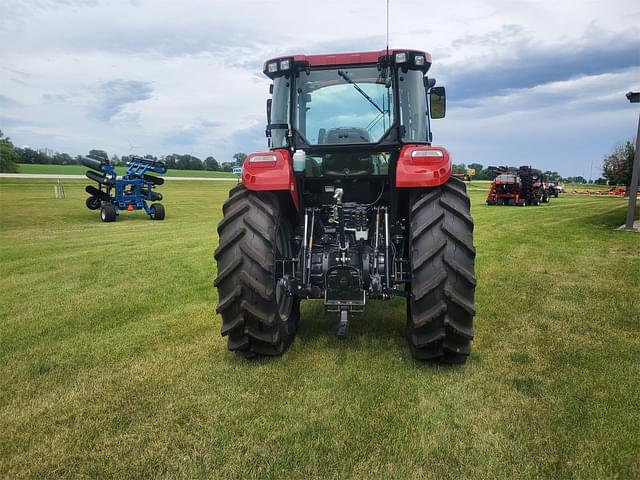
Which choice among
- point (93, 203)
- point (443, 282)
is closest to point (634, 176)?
point (443, 282)

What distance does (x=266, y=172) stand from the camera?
4.00 metres

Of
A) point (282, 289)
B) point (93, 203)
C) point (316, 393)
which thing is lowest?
point (316, 393)

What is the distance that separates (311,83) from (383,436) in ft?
10.4

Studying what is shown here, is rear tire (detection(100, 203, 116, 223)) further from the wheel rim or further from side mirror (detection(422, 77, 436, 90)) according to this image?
side mirror (detection(422, 77, 436, 90))

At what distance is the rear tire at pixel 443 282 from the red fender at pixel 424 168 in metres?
0.20

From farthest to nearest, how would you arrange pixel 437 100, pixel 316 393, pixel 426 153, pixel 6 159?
pixel 6 159 → pixel 437 100 → pixel 426 153 → pixel 316 393

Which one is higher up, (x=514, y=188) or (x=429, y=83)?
(x=429, y=83)

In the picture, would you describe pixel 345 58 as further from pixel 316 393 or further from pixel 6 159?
pixel 6 159

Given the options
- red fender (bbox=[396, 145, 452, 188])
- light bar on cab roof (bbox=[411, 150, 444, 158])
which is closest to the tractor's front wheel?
red fender (bbox=[396, 145, 452, 188])

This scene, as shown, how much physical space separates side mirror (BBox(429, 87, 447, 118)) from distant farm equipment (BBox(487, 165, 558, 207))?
22842 millimetres

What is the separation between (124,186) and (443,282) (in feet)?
51.1

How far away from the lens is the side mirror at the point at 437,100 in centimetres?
474

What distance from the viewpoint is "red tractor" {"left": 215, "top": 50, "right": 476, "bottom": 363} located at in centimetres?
371

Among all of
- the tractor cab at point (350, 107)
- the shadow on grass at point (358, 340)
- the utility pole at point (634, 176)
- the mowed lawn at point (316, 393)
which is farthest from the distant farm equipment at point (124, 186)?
the utility pole at point (634, 176)
